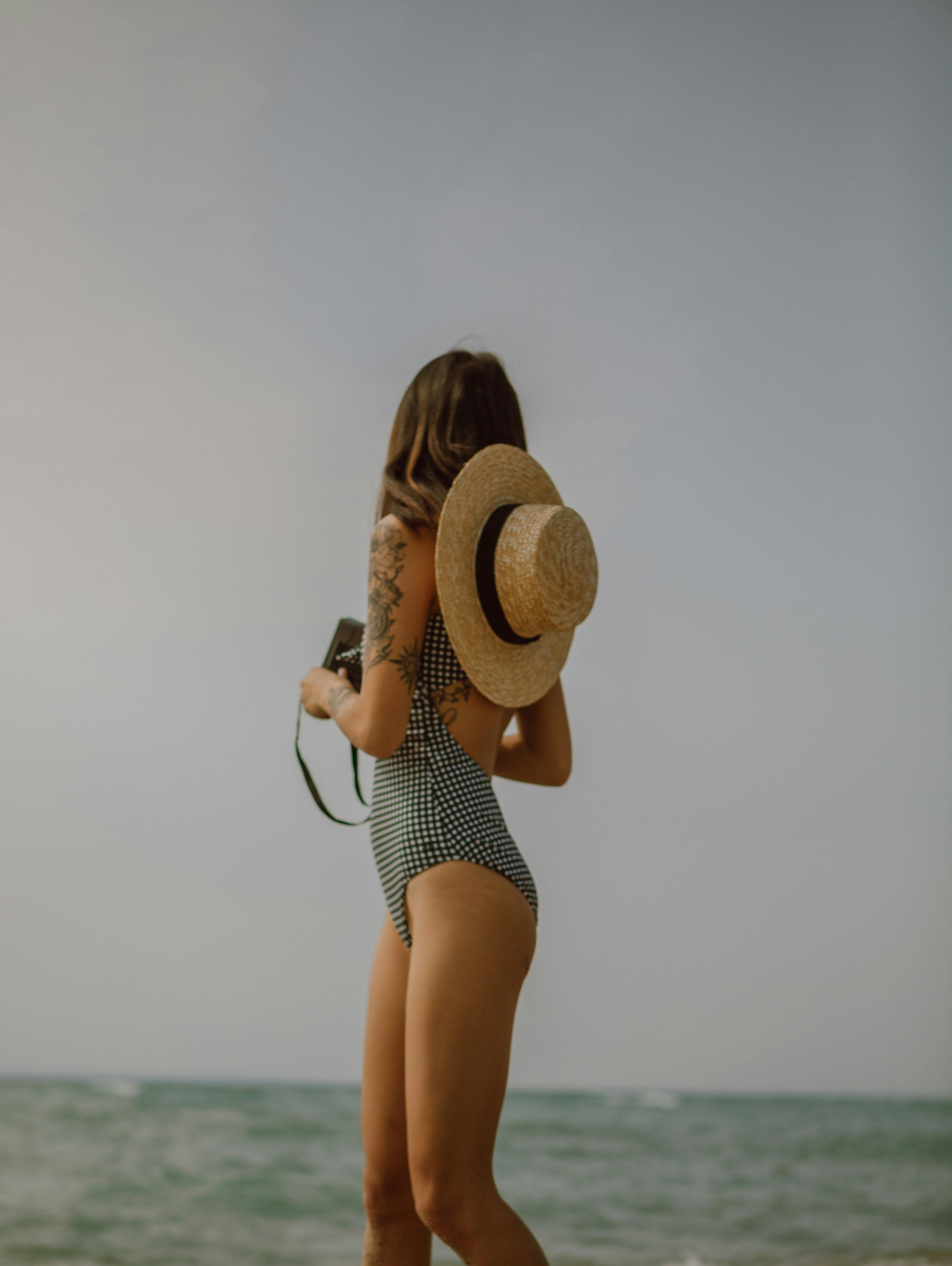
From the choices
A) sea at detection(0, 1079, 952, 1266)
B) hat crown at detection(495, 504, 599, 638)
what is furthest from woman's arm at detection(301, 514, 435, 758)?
sea at detection(0, 1079, 952, 1266)

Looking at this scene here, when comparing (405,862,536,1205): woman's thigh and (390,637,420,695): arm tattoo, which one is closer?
(405,862,536,1205): woman's thigh

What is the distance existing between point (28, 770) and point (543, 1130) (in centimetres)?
439

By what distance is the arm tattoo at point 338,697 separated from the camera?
5.19 ft

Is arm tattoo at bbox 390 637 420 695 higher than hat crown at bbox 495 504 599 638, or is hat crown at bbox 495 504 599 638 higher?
hat crown at bbox 495 504 599 638

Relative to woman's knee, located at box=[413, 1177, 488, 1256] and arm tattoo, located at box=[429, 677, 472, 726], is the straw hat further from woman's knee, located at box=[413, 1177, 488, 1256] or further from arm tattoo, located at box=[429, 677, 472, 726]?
woman's knee, located at box=[413, 1177, 488, 1256]

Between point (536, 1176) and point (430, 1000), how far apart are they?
5.10 metres

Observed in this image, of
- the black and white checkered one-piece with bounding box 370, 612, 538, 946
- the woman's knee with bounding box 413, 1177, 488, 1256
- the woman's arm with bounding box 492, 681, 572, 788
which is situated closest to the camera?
the woman's knee with bounding box 413, 1177, 488, 1256

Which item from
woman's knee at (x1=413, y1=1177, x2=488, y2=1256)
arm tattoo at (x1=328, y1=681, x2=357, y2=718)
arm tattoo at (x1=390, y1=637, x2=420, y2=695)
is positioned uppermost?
arm tattoo at (x1=390, y1=637, x2=420, y2=695)

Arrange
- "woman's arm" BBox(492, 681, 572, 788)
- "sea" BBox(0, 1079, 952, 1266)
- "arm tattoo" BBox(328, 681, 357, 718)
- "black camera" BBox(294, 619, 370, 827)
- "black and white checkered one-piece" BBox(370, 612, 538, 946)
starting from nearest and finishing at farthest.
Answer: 1. "black and white checkered one-piece" BBox(370, 612, 538, 946)
2. "arm tattoo" BBox(328, 681, 357, 718)
3. "black camera" BBox(294, 619, 370, 827)
4. "woman's arm" BBox(492, 681, 572, 788)
5. "sea" BBox(0, 1079, 952, 1266)

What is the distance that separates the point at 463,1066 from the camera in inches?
52.0

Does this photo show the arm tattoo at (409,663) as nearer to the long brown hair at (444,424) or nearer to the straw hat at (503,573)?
the straw hat at (503,573)

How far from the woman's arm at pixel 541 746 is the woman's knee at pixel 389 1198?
2.31ft

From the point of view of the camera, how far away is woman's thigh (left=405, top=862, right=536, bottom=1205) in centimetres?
131

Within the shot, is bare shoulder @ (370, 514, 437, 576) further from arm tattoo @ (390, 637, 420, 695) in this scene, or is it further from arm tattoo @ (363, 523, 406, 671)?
arm tattoo @ (390, 637, 420, 695)
